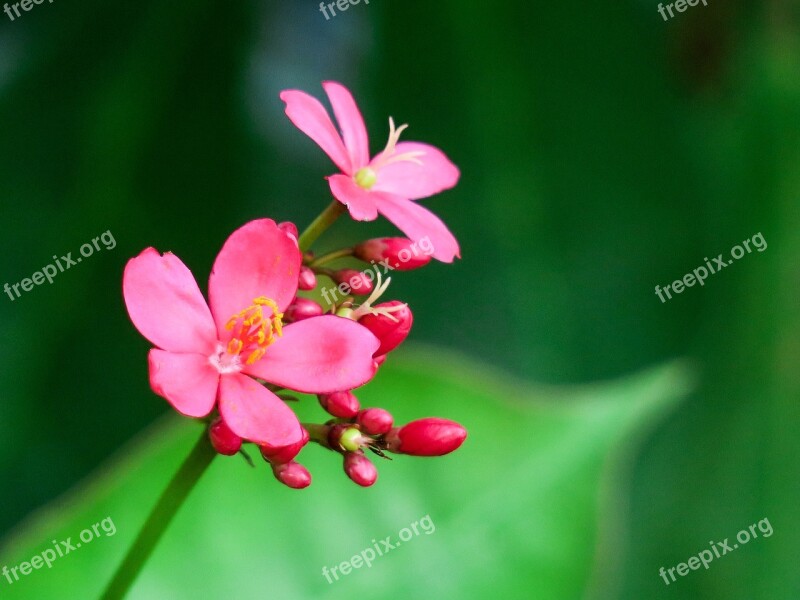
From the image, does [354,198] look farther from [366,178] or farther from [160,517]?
[160,517]

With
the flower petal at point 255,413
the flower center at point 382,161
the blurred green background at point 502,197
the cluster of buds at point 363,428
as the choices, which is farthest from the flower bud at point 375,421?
the blurred green background at point 502,197

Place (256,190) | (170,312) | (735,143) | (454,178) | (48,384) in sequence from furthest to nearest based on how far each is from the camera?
(735,143) → (256,190) → (48,384) → (454,178) → (170,312)

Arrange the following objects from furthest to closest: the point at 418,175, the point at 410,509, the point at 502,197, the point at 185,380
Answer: the point at 502,197
the point at 410,509
the point at 418,175
the point at 185,380

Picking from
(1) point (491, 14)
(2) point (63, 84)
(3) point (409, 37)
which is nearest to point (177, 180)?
(2) point (63, 84)

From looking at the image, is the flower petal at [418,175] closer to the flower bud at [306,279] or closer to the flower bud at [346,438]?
the flower bud at [306,279]

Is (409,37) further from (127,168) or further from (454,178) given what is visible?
(454,178)

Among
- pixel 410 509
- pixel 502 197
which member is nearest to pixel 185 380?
pixel 410 509

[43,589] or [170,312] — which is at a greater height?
[170,312]
